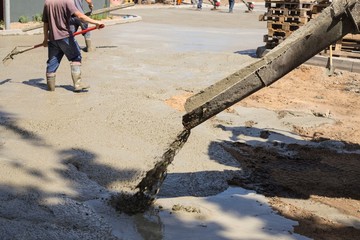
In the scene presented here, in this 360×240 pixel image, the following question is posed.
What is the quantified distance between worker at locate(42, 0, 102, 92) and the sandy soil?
36 centimetres

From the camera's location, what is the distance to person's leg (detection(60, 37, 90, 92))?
29.0ft

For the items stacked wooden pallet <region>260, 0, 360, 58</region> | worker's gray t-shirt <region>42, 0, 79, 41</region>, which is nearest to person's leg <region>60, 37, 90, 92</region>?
worker's gray t-shirt <region>42, 0, 79, 41</region>

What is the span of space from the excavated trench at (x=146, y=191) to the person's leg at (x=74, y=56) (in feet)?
13.1

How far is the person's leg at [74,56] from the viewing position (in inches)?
348

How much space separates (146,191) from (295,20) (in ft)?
30.8

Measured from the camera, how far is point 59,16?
8688 mm

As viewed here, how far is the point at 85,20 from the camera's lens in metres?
8.66

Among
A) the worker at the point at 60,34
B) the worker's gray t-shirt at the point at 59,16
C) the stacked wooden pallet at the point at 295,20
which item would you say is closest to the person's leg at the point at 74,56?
the worker at the point at 60,34

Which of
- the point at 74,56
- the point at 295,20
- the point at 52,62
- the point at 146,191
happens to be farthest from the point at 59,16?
the point at 295,20

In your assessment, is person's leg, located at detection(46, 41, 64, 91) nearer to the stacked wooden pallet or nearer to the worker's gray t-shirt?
the worker's gray t-shirt

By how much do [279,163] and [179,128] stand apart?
1.36m

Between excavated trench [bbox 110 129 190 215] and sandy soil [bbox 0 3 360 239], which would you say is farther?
A: excavated trench [bbox 110 129 190 215]

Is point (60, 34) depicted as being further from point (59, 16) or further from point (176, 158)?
point (176, 158)

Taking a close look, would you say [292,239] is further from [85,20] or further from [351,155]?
[85,20]
